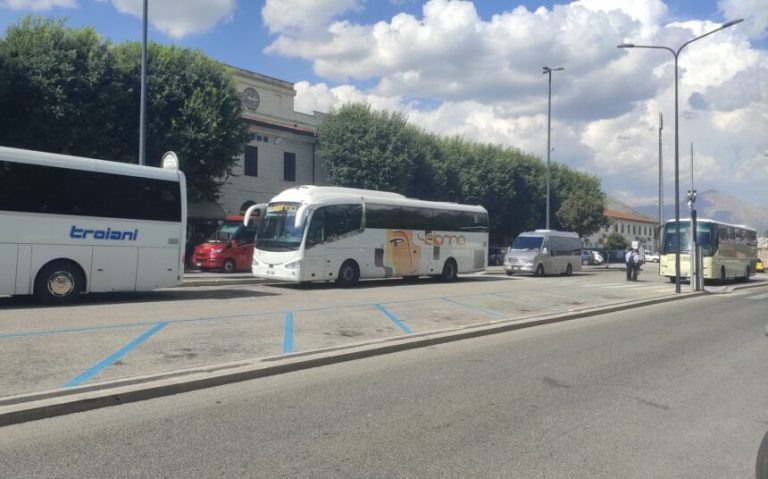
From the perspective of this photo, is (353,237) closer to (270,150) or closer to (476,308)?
(476,308)

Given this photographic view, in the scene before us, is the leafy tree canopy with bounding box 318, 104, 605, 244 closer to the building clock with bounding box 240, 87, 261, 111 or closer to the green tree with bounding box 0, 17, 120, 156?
the building clock with bounding box 240, 87, 261, 111

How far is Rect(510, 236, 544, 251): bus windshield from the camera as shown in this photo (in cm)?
3078

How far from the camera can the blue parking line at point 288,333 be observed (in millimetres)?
8545

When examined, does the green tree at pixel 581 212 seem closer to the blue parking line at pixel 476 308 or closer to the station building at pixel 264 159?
the station building at pixel 264 159

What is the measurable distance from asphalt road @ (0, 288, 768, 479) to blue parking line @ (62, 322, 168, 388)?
822 mm

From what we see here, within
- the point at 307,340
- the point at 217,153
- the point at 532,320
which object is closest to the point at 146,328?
the point at 307,340

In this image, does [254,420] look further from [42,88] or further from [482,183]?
[482,183]

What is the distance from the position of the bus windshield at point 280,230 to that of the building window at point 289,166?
1989cm

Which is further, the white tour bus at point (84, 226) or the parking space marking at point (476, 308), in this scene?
the parking space marking at point (476, 308)

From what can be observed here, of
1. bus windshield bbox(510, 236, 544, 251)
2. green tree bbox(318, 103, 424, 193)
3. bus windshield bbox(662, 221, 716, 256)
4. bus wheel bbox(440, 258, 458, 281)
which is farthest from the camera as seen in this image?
green tree bbox(318, 103, 424, 193)

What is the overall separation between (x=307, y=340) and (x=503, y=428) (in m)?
4.44

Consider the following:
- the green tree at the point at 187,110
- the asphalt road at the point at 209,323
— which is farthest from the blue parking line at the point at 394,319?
the green tree at the point at 187,110

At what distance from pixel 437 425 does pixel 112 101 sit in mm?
22474

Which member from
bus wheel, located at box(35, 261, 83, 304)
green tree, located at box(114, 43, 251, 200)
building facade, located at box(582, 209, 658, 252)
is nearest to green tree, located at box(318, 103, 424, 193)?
green tree, located at box(114, 43, 251, 200)
